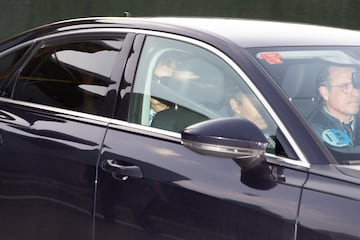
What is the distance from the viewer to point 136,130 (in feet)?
13.9

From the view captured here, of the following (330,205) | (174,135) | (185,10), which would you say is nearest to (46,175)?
(174,135)

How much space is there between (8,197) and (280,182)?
169 cm

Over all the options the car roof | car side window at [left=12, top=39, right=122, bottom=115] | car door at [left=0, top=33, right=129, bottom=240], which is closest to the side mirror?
the car roof

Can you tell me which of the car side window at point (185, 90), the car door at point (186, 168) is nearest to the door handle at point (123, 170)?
the car door at point (186, 168)

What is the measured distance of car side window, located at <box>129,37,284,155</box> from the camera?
13.2 ft

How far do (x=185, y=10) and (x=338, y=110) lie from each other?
10514 millimetres

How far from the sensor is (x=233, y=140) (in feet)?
11.7

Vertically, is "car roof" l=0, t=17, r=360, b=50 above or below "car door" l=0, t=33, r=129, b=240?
above

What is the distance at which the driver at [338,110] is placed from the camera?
12.5 feet

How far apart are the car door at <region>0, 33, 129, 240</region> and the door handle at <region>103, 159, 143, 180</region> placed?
0.40ft

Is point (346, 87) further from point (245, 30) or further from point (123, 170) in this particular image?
point (123, 170)

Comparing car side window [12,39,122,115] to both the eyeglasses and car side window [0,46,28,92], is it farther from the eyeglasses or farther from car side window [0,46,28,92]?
the eyeglasses

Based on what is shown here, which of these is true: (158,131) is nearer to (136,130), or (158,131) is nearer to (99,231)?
(136,130)

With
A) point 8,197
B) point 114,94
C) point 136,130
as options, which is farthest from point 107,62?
point 8,197
